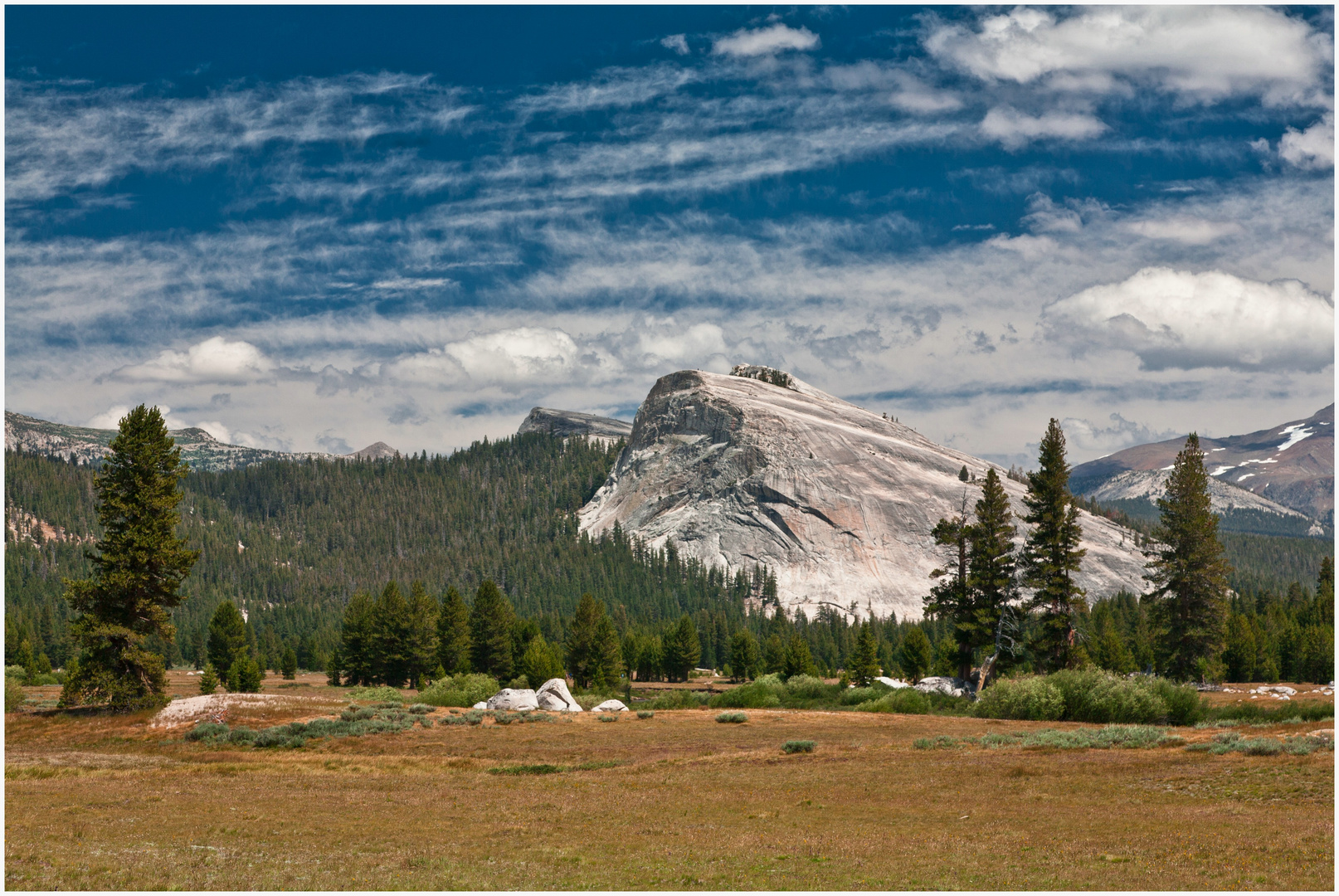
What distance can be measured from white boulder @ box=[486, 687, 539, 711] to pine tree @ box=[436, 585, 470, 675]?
33.4 m

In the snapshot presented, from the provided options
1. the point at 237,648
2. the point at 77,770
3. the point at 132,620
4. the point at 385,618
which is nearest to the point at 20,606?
the point at 237,648

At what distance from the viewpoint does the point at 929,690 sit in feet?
219

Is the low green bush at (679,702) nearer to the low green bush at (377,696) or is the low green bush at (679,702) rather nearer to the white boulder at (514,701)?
the white boulder at (514,701)

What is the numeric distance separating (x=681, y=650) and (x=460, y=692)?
62.8 m

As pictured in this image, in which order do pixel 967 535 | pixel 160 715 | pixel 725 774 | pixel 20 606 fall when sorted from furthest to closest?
pixel 20 606 → pixel 967 535 → pixel 160 715 → pixel 725 774

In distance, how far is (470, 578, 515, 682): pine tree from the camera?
105375mm

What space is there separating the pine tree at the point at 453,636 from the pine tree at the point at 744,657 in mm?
38852

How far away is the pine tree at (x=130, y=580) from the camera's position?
48688mm

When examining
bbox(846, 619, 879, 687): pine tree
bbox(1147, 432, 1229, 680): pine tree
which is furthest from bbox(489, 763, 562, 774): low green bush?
bbox(846, 619, 879, 687): pine tree

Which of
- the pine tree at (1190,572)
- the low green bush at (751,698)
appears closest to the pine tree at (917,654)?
the low green bush at (751,698)

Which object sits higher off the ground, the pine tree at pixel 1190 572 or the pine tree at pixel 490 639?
the pine tree at pixel 1190 572

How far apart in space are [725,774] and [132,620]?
34248mm

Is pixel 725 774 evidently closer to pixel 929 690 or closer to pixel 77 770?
pixel 77 770

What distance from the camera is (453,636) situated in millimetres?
101688
